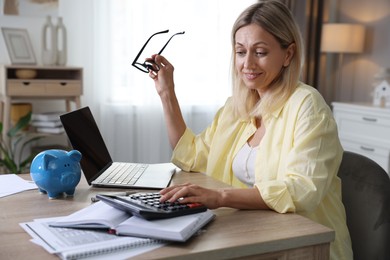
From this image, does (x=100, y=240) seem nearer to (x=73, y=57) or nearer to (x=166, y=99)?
(x=166, y=99)

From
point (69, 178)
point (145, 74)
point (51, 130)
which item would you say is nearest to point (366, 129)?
point (145, 74)

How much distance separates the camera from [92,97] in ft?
12.3

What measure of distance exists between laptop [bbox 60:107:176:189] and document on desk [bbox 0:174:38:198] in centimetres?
17

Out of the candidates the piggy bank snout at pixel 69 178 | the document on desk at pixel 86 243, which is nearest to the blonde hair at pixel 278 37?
the piggy bank snout at pixel 69 178

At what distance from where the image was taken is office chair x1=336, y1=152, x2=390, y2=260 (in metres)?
1.32

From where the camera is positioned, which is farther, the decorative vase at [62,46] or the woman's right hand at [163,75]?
the decorative vase at [62,46]

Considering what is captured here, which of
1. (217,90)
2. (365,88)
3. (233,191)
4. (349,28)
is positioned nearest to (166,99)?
(233,191)

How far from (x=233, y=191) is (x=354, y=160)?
0.44m

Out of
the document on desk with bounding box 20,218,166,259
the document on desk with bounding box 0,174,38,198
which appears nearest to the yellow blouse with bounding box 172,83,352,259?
the document on desk with bounding box 20,218,166,259

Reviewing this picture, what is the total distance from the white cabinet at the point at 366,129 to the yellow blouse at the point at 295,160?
6.60ft

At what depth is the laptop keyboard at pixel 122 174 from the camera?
1.46m

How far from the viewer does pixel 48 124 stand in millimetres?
3236

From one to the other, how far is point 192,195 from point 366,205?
0.53 metres

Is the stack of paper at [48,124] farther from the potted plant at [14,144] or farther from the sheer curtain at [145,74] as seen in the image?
the sheer curtain at [145,74]
